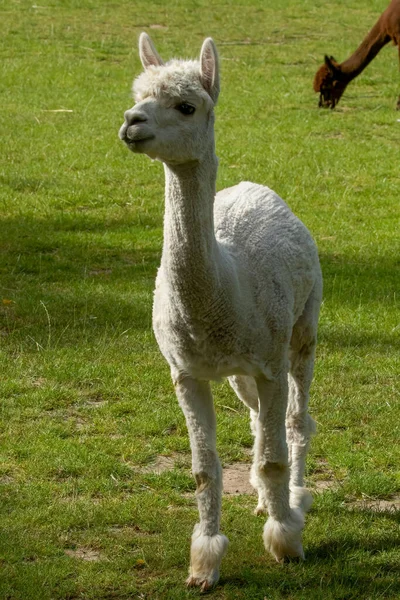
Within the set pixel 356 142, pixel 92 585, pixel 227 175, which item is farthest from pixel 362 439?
pixel 356 142

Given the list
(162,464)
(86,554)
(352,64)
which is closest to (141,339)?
(162,464)

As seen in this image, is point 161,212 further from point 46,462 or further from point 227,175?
point 46,462

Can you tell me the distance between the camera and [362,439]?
591 cm

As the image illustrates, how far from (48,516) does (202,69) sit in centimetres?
220

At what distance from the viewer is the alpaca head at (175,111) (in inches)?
146

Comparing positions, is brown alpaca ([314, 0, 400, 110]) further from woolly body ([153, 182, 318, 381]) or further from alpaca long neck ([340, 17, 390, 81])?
woolly body ([153, 182, 318, 381])

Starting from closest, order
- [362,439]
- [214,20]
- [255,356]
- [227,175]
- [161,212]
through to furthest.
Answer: [255,356] < [362,439] < [161,212] < [227,175] < [214,20]

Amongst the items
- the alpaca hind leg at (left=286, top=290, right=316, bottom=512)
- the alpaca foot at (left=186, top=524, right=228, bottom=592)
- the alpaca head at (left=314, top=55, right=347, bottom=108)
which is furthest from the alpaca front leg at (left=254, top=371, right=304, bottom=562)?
the alpaca head at (left=314, top=55, right=347, bottom=108)

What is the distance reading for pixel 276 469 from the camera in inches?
176

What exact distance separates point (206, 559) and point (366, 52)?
1256cm

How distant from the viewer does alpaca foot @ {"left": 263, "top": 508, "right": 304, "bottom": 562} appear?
4.51 metres

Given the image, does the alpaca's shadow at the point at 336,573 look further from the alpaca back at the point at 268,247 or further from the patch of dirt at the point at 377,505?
the alpaca back at the point at 268,247

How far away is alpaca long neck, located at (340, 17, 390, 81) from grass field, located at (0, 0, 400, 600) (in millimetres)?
491

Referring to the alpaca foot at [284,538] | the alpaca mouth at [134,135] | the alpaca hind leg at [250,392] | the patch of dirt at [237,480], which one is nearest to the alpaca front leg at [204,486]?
the alpaca foot at [284,538]
